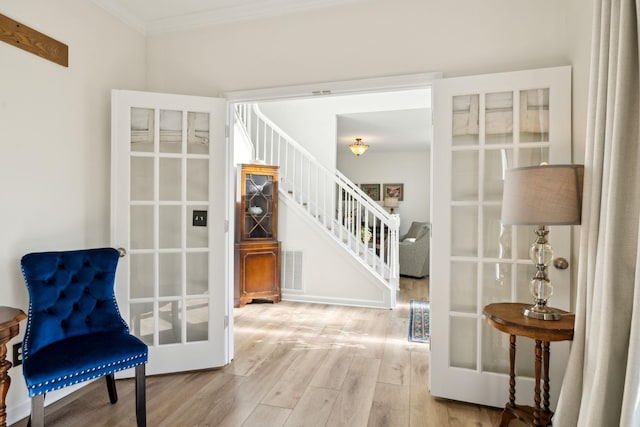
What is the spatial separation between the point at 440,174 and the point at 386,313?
2.55 metres

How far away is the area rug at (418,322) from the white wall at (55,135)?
2881mm

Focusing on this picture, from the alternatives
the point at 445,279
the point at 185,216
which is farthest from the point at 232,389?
the point at 445,279

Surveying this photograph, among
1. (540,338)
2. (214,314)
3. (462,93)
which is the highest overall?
(462,93)

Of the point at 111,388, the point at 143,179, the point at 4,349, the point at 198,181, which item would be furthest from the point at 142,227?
the point at 4,349

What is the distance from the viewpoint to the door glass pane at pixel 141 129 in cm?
261

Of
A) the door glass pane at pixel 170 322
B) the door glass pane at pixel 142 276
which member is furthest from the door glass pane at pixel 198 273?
the door glass pane at pixel 142 276

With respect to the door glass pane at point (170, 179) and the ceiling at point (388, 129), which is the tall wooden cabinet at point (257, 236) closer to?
the door glass pane at point (170, 179)

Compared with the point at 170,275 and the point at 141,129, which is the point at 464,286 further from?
the point at 141,129

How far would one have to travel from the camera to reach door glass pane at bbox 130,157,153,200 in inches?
104

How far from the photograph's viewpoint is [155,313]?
2686 mm

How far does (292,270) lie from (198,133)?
276 cm

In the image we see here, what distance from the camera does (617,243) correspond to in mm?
1303

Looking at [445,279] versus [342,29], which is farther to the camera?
[342,29]

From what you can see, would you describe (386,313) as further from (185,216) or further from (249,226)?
(185,216)
